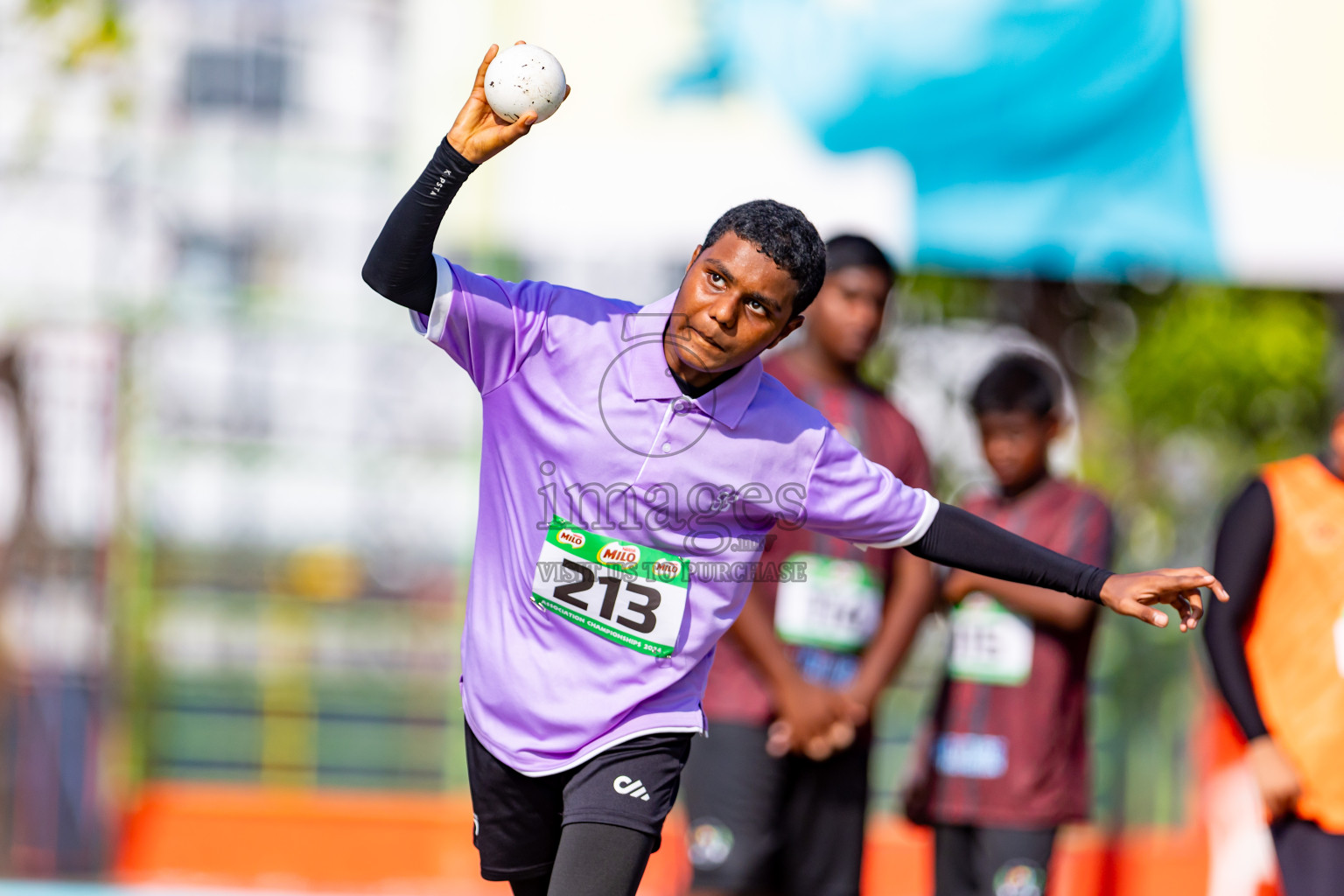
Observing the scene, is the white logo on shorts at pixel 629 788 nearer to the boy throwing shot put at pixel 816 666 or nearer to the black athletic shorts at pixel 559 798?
the black athletic shorts at pixel 559 798

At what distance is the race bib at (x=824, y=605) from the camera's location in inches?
162

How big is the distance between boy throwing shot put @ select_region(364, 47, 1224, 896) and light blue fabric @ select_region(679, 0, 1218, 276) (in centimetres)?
366

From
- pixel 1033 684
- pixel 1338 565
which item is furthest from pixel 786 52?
pixel 1338 565

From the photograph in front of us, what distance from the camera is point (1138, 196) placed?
20.6ft

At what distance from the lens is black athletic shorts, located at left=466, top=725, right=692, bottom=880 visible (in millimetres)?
2799

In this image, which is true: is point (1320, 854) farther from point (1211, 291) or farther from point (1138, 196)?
point (1211, 291)

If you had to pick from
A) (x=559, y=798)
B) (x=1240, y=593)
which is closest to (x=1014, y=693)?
(x=1240, y=593)

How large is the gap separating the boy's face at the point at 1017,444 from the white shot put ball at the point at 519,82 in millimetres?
2292

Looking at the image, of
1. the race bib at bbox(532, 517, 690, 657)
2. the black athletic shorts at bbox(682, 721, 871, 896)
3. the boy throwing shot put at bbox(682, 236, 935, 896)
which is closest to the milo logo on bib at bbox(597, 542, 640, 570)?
the race bib at bbox(532, 517, 690, 657)

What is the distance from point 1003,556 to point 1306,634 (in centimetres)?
124

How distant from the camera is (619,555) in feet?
9.21

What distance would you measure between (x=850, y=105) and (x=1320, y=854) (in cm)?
386

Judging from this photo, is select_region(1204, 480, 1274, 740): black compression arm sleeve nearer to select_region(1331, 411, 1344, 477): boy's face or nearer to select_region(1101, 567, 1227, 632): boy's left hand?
select_region(1331, 411, 1344, 477): boy's face

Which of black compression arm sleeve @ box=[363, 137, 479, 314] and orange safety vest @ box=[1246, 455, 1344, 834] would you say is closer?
black compression arm sleeve @ box=[363, 137, 479, 314]
